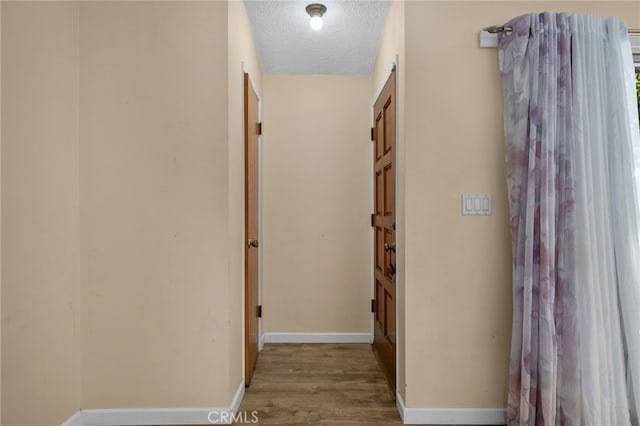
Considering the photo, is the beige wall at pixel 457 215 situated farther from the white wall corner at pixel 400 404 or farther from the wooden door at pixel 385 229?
the wooden door at pixel 385 229

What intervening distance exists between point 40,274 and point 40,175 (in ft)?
1.44

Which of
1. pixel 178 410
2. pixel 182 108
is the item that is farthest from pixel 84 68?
pixel 178 410

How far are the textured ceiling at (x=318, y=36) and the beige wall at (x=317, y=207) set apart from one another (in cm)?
23

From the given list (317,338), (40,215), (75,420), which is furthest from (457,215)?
(75,420)

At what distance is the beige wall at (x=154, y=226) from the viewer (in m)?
2.11

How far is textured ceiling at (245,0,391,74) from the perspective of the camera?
253cm

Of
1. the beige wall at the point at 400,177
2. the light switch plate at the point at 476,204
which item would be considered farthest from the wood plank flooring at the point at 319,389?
the light switch plate at the point at 476,204

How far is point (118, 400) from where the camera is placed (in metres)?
2.12

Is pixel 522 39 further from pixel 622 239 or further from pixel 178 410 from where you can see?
pixel 178 410

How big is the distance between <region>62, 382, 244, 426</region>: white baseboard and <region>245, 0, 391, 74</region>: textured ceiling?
2.35 m

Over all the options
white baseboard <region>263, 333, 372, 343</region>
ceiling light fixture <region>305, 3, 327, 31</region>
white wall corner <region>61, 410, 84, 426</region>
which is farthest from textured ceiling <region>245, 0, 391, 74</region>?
white wall corner <region>61, 410, 84, 426</region>

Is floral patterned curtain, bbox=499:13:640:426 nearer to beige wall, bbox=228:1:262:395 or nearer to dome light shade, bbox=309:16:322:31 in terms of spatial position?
dome light shade, bbox=309:16:322:31

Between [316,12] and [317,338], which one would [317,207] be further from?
[316,12]

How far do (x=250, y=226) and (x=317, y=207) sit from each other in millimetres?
899
